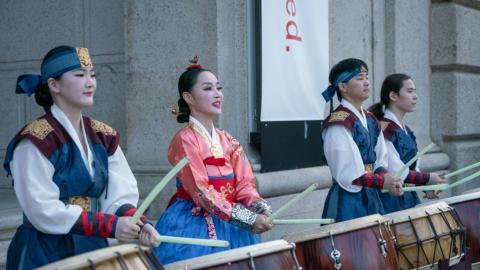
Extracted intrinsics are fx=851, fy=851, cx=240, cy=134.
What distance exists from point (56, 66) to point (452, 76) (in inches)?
236

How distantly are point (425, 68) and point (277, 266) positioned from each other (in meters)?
5.75

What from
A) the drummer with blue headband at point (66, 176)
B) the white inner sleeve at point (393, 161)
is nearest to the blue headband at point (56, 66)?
the drummer with blue headband at point (66, 176)

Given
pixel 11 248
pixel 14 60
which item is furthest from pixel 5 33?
pixel 11 248

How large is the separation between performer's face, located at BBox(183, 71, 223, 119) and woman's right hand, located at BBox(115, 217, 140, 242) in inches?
45.2

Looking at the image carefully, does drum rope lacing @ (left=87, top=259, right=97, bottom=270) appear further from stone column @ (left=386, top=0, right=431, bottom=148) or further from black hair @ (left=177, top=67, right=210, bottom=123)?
stone column @ (left=386, top=0, right=431, bottom=148)

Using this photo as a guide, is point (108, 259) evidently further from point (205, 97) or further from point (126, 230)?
point (205, 97)

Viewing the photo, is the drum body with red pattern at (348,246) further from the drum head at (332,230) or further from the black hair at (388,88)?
the black hair at (388,88)

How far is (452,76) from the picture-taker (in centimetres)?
865

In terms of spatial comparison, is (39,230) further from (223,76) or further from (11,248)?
(223,76)

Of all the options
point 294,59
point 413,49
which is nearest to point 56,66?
point 294,59

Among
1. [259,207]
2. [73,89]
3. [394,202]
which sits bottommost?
[394,202]

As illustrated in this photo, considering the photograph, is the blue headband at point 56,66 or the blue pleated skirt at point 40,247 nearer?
the blue pleated skirt at point 40,247

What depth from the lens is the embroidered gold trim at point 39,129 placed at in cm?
325

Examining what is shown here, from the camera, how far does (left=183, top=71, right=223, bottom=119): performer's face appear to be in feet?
13.8
